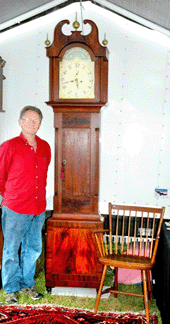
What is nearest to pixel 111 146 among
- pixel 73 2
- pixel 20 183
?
pixel 20 183

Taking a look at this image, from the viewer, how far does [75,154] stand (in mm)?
3229

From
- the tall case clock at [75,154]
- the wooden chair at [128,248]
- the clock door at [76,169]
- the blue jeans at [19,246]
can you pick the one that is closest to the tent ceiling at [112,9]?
the tall case clock at [75,154]

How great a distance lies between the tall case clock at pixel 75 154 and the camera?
10.2ft

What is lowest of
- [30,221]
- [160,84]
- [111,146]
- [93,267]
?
[93,267]

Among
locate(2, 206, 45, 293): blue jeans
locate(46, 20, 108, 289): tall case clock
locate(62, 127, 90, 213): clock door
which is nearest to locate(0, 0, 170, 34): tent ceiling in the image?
locate(46, 20, 108, 289): tall case clock

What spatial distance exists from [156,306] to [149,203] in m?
0.90

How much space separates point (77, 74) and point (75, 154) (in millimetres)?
710

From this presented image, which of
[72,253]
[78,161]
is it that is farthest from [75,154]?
[72,253]

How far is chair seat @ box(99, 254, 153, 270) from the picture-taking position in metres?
2.74

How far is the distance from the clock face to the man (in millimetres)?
375

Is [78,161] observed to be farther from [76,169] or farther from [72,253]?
[72,253]

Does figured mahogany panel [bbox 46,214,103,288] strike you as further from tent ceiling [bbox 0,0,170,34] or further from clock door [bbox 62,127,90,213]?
tent ceiling [bbox 0,0,170,34]

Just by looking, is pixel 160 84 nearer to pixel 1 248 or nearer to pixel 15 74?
pixel 15 74

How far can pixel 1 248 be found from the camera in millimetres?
3271
